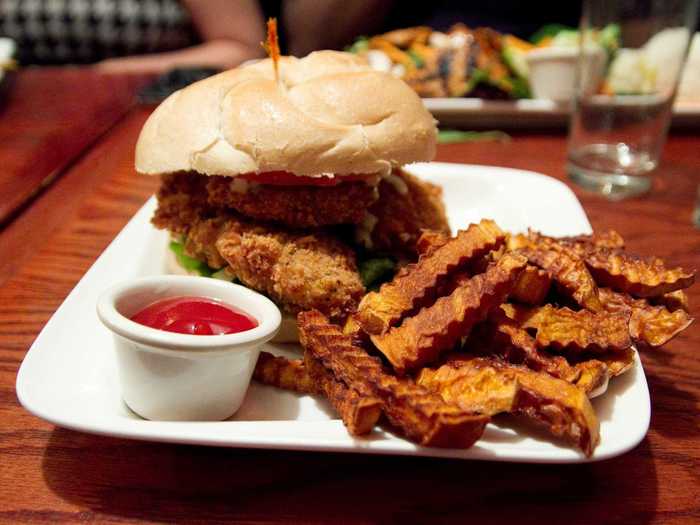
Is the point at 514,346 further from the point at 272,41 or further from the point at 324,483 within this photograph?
the point at 272,41

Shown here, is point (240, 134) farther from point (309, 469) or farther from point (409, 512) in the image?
point (409, 512)

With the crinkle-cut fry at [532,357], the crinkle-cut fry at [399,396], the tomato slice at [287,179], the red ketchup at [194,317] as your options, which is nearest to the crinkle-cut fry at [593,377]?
the crinkle-cut fry at [532,357]

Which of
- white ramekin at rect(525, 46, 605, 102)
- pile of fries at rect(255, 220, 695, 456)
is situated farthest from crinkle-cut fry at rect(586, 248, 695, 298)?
white ramekin at rect(525, 46, 605, 102)

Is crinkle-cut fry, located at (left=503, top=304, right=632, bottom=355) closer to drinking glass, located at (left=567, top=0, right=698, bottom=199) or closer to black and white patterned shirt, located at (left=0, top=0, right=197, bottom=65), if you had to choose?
drinking glass, located at (left=567, top=0, right=698, bottom=199)

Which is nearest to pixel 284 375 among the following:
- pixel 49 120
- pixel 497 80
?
pixel 497 80

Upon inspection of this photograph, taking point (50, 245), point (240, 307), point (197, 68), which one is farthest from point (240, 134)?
point (197, 68)

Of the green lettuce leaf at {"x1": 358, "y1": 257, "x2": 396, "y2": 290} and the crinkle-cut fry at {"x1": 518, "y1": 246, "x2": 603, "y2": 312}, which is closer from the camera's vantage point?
the crinkle-cut fry at {"x1": 518, "y1": 246, "x2": 603, "y2": 312}
